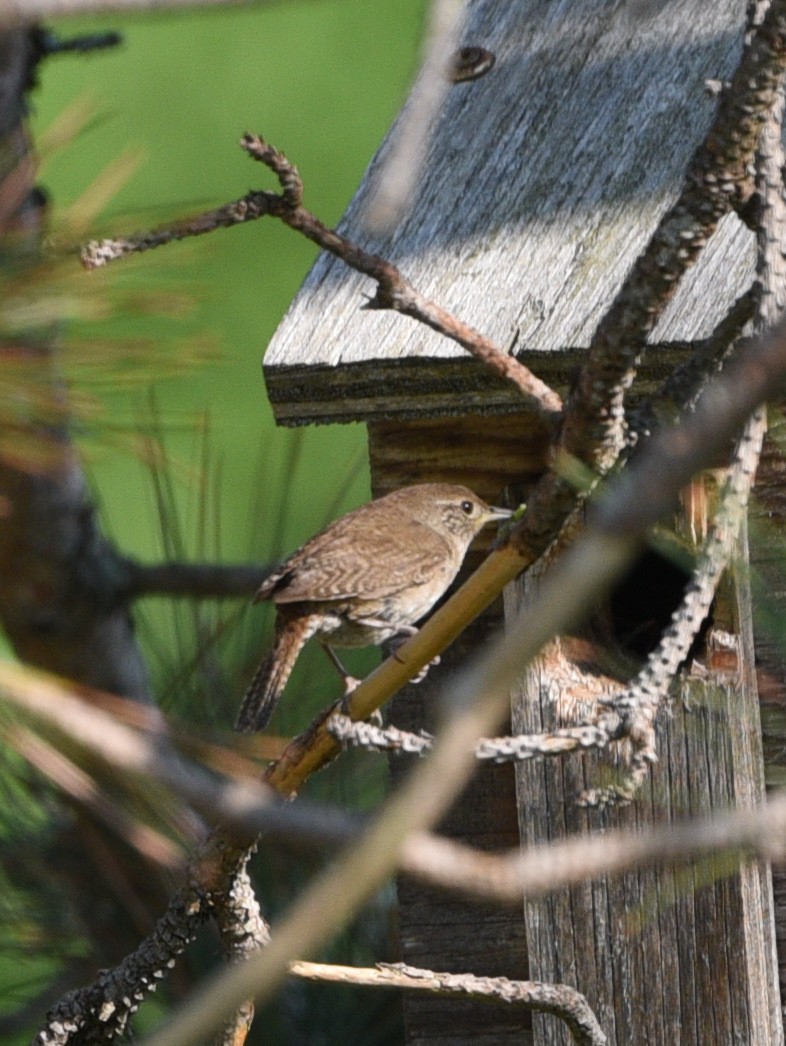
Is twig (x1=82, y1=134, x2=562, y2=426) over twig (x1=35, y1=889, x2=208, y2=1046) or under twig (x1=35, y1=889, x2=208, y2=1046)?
over

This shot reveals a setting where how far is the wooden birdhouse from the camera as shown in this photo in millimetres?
1682

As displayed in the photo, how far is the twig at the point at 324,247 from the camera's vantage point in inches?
49.5

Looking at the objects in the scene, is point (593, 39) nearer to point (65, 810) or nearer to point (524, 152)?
point (524, 152)

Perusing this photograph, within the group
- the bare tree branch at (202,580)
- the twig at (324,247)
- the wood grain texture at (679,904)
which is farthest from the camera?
the bare tree branch at (202,580)

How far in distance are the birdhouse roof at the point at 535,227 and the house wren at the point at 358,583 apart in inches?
17.3

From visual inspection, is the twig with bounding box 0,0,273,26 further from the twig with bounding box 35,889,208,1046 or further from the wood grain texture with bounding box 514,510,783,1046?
the wood grain texture with bounding box 514,510,783,1046

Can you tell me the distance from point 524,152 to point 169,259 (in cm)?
46

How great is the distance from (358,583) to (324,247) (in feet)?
3.64

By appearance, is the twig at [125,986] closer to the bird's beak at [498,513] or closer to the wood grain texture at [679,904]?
the wood grain texture at [679,904]

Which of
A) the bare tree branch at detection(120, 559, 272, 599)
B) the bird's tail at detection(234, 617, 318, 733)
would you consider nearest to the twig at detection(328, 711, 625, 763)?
the bird's tail at detection(234, 617, 318, 733)

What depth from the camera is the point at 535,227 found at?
1819 millimetres

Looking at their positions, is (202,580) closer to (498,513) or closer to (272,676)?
(272,676)

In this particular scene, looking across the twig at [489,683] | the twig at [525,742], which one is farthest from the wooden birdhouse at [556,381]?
the twig at [489,683]

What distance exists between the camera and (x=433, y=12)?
82cm
